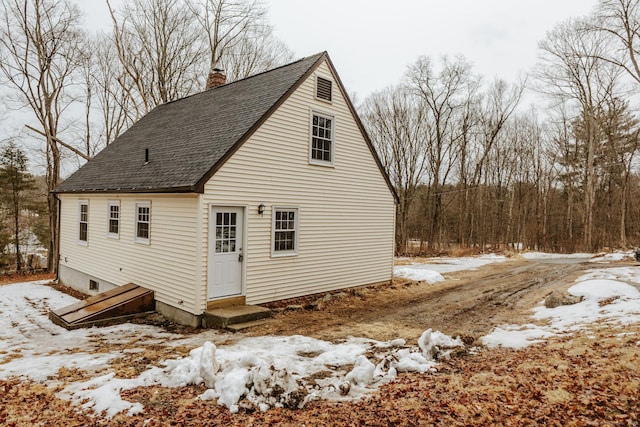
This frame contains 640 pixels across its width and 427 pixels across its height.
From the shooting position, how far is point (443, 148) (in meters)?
30.5

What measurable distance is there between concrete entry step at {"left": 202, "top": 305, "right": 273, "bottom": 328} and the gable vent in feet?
20.5

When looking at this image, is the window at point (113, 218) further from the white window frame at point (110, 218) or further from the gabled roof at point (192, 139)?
the gabled roof at point (192, 139)

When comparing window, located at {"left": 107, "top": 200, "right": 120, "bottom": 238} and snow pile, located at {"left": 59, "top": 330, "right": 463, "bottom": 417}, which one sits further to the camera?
window, located at {"left": 107, "top": 200, "right": 120, "bottom": 238}

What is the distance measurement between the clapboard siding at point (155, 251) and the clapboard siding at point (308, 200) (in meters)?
0.38

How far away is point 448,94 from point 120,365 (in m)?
28.7

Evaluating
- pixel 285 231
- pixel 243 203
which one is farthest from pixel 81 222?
pixel 285 231

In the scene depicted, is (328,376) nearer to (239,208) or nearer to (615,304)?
(239,208)

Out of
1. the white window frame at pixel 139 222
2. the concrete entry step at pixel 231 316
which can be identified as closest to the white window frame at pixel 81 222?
the white window frame at pixel 139 222

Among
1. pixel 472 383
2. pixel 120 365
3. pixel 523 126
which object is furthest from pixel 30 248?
pixel 523 126

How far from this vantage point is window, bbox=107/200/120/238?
11.3m

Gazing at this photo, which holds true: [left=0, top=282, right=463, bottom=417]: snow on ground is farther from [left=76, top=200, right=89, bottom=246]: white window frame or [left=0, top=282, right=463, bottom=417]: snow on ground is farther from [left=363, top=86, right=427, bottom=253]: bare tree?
[left=363, top=86, right=427, bottom=253]: bare tree

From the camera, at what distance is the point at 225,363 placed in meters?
5.24

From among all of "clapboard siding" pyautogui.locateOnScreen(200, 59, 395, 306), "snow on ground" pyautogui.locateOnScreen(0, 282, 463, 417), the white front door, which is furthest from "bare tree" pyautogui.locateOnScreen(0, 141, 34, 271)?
"clapboard siding" pyautogui.locateOnScreen(200, 59, 395, 306)

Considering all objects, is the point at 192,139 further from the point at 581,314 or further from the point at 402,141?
the point at 402,141
